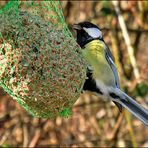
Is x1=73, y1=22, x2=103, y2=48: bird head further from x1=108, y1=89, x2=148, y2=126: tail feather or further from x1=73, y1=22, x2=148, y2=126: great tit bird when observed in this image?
x1=108, y1=89, x2=148, y2=126: tail feather

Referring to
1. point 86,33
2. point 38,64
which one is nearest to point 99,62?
point 86,33

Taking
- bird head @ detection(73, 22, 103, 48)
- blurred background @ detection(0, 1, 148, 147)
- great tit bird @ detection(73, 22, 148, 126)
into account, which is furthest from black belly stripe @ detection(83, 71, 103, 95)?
blurred background @ detection(0, 1, 148, 147)

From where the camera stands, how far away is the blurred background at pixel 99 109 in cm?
404

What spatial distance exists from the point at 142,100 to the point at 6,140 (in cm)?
140

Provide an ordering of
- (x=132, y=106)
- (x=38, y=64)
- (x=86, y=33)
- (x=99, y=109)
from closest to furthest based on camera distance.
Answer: (x=38, y=64), (x=132, y=106), (x=86, y=33), (x=99, y=109)

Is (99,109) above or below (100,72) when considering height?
below

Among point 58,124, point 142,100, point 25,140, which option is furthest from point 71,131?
point 142,100

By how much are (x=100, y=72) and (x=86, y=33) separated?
282 millimetres

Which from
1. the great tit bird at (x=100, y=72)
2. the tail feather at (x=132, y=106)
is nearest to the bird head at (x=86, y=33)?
the great tit bird at (x=100, y=72)

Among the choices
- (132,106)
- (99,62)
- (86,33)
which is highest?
(86,33)

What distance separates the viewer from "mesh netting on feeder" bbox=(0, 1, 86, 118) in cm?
226

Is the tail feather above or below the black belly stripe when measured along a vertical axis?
below

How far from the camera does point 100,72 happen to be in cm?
287

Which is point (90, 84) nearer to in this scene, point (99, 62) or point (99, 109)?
point (99, 62)
